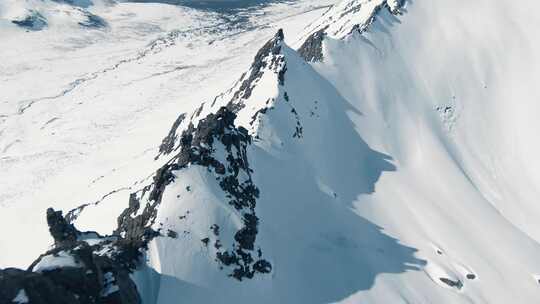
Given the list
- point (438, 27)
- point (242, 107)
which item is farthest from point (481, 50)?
point (242, 107)

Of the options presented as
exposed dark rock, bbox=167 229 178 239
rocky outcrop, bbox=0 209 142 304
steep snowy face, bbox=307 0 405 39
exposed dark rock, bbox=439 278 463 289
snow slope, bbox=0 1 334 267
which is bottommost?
snow slope, bbox=0 1 334 267

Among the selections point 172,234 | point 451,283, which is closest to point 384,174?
point 451,283

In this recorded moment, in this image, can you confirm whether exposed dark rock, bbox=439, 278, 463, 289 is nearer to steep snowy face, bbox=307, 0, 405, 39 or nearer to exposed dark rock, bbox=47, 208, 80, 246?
exposed dark rock, bbox=47, 208, 80, 246

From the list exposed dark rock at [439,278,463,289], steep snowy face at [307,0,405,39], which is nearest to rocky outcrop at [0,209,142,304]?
exposed dark rock at [439,278,463,289]

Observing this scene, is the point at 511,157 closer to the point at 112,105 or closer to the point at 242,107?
the point at 242,107

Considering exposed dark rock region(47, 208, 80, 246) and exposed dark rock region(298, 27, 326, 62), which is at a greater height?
exposed dark rock region(298, 27, 326, 62)

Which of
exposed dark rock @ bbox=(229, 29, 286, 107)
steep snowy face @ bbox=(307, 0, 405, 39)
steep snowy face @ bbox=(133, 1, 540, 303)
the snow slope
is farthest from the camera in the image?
steep snowy face @ bbox=(307, 0, 405, 39)

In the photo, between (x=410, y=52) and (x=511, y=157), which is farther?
(x=410, y=52)

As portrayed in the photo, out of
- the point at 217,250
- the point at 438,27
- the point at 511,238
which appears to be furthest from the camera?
the point at 438,27
